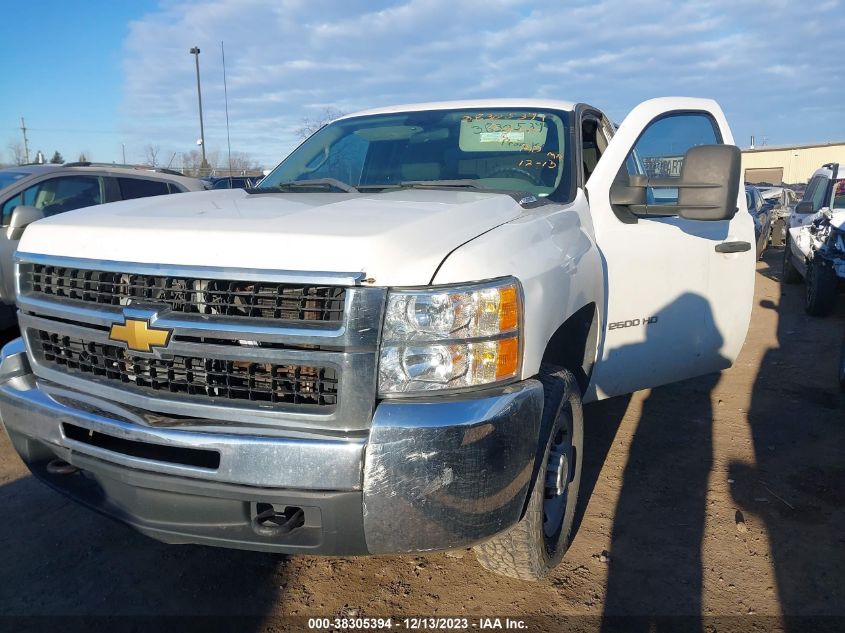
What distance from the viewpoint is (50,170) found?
702cm

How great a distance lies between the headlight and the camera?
2.04m

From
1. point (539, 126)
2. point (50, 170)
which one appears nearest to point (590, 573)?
point (539, 126)

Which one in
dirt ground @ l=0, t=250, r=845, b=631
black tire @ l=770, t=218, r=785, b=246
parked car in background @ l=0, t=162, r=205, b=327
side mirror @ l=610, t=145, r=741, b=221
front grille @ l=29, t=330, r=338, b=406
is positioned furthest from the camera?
black tire @ l=770, t=218, r=785, b=246

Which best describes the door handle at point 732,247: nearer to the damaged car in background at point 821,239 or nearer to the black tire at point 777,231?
the damaged car in background at point 821,239

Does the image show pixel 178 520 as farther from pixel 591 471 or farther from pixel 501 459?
pixel 591 471

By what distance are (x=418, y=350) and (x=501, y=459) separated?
16.7 inches

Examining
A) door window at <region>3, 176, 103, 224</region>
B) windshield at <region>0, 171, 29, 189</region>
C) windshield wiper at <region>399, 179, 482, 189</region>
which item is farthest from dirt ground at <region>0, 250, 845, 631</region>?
windshield at <region>0, 171, 29, 189</region>

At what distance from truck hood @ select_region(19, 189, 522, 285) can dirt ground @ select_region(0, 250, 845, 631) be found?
4.65 ft

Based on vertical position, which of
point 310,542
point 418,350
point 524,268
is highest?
point 524,268

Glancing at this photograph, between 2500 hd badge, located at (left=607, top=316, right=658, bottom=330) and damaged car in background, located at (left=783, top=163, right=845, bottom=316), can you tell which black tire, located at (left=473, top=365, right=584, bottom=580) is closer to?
2500 hd badge, located at (left=607, top=316, right=658, bottom=330)

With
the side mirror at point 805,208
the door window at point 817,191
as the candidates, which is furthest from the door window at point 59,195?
the door window at point 817,191

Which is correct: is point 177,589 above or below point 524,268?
below

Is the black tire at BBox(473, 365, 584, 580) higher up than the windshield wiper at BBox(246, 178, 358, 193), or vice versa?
the windshield wiper at BBox(246, 178, 358, 193)

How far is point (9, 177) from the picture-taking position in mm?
6836
